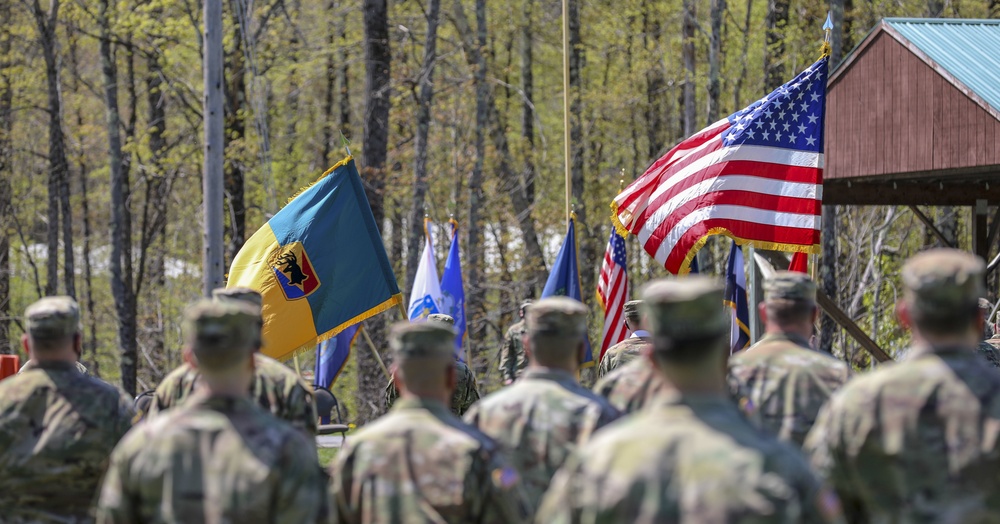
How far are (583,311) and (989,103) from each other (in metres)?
9.66

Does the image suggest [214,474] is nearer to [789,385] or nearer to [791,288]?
[789,385]

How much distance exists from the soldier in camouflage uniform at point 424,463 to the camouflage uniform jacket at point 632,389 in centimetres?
174

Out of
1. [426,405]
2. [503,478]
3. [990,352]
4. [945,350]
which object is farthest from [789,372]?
[990,352]

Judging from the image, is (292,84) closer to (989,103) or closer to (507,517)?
(989,103)

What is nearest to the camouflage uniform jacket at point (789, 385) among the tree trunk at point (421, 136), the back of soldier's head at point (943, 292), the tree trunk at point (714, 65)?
the back of soldier's head at point (943, 292)

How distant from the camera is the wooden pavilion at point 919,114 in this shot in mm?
14359

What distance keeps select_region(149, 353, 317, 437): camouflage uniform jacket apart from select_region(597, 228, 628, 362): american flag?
7.48 meters

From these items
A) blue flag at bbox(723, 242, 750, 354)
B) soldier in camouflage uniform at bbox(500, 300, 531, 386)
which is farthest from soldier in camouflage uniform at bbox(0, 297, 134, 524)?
blue flag at bbox(723, 242, 750, 354)

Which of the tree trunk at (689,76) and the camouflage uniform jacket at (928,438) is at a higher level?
the tree trunk at (689,76)

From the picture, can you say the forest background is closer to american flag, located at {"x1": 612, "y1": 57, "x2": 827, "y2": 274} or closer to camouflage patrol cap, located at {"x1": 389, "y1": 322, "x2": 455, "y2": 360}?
american flag, located at {"x1": 612, "y1": 57, "x2": 827, "y2": 274}

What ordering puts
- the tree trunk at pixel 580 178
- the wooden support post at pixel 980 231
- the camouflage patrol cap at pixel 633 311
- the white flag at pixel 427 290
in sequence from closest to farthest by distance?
the camouflage patrol cap at pixel 633 311
the white flag at pixel 427 290
the wooden support post at pixel 980 231
the tree trunk at pixel 580 178

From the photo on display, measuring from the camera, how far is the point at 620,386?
6.48 metres

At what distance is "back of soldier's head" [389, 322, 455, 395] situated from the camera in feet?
15.5

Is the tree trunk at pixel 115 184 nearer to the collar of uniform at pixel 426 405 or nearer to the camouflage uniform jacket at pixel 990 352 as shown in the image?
the camouflage uniform jacket at pixel 990 352
